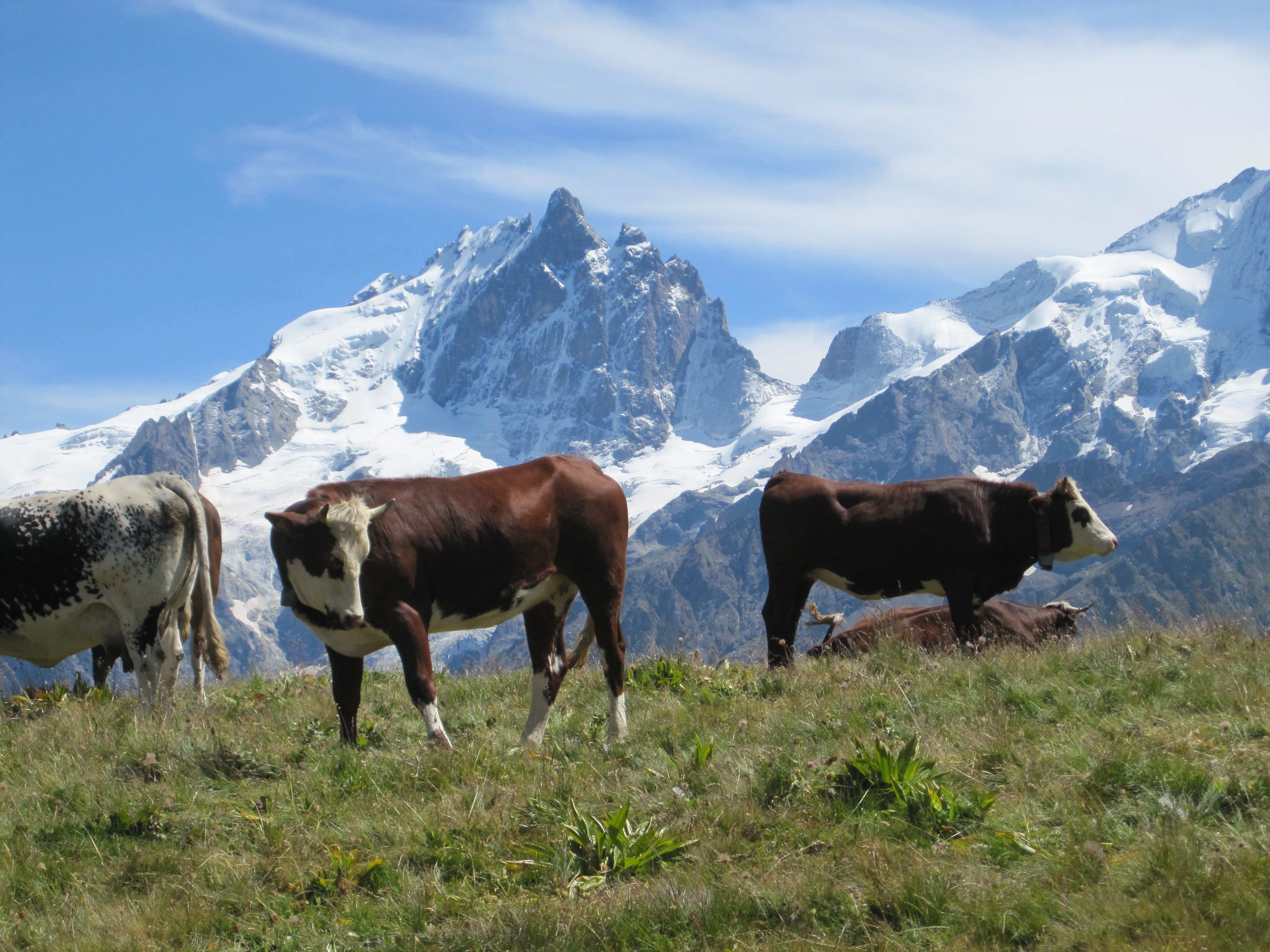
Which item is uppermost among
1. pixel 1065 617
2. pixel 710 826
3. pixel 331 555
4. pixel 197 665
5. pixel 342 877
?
pixel 331 555

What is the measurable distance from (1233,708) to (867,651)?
577 centimetres

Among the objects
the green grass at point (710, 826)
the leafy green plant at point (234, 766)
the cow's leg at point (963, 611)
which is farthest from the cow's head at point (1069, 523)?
the leafy green plant at point (234, 766)

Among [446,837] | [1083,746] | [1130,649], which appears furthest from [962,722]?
[446,837]

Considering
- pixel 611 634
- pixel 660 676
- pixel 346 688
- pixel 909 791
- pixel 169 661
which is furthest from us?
pixel 660 676

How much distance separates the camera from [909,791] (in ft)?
23.8

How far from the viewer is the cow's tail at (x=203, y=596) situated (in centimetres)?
1210

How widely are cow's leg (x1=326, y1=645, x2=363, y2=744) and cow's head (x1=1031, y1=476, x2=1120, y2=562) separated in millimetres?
8595

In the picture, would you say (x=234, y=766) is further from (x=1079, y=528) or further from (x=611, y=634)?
(x=1079, y=528)

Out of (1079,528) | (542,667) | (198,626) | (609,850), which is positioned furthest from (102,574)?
(1079,528)

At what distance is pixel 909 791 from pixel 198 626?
9.82 meters

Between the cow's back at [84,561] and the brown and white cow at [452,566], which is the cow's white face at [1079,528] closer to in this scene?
the brown and white cow at [452,566]

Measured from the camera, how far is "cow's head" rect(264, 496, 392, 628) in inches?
375

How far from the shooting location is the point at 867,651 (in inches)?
549

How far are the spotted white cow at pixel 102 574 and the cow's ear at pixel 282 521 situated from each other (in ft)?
8.46
